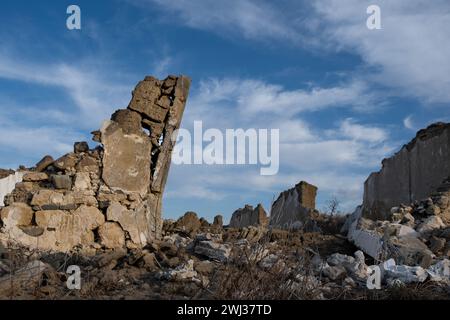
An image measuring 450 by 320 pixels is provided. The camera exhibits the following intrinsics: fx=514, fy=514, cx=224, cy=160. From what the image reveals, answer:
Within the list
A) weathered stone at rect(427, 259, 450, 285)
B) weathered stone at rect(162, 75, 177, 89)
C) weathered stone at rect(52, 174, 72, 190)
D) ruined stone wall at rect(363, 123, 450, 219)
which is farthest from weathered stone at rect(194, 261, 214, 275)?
ruined stone wall at rect(363, 123, 450, 219)

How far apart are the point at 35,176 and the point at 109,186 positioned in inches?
52.3

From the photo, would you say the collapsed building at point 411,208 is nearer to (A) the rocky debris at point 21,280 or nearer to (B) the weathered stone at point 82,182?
(A) the rocky debris at point 21,280

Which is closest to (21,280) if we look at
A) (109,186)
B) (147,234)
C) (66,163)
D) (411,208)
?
(109,186)

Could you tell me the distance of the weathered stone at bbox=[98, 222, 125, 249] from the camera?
9000 mm

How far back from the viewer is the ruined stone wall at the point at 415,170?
38.9 feet

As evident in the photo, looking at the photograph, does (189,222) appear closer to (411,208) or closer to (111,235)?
(111,235)

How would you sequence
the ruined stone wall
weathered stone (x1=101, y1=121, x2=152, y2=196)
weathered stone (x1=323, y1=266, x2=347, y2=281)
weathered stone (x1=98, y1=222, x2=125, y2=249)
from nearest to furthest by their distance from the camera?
weathered stone (x1=323, y1=266, x2=347, y2=281), weathered stone (x1=98, y1=222, x2=125, y2=249), weathered stone (x1=101, y1=121, x2=152, y2=196), the ruined stone wall

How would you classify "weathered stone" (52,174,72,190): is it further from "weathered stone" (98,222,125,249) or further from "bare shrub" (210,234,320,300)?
"bare shrub" (210,234,320,300)

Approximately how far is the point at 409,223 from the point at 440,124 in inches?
154

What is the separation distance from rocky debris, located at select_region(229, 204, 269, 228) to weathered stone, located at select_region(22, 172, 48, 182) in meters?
10.0

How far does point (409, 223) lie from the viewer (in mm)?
9562

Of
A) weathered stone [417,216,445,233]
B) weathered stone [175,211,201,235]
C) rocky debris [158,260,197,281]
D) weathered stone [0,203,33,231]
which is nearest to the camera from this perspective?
rocky debris [158,260,197,281]

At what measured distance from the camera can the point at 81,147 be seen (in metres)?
9.72

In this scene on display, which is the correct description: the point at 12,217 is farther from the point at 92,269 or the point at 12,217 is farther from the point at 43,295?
the point at 43,295
